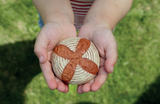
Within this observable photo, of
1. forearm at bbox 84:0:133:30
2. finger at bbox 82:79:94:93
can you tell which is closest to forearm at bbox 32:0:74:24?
forearm at bbox 84:0:133:30

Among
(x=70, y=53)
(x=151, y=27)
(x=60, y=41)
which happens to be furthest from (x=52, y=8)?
(x=151, y=27)

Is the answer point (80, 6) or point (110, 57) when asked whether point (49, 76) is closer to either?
point (110, 57)

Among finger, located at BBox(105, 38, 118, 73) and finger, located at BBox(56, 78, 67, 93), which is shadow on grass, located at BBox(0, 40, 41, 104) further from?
finger, located at BBox(105, 38, 118, 73)

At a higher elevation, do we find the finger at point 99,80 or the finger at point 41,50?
the finger at point 41,50

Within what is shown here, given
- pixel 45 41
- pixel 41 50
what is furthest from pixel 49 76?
pixel 45 41

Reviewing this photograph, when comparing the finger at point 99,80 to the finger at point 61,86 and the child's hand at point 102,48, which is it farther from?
the finger at point 61,86

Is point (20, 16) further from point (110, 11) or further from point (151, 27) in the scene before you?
point (151, 27)

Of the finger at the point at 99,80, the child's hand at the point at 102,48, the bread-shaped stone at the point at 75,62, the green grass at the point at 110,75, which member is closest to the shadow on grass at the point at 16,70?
the green grass at the point at 110,75
